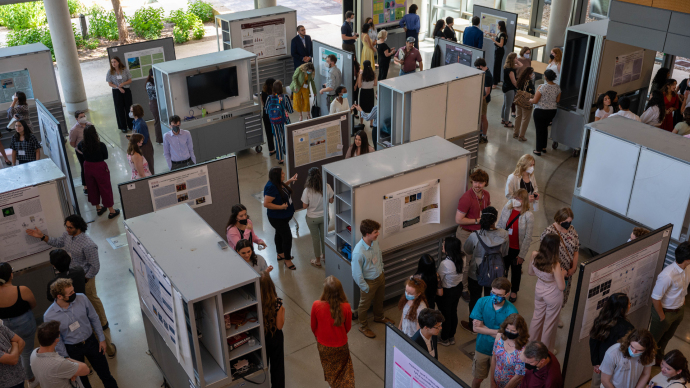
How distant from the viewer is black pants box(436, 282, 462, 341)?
5.95 m

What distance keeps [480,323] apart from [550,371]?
781 millimetres

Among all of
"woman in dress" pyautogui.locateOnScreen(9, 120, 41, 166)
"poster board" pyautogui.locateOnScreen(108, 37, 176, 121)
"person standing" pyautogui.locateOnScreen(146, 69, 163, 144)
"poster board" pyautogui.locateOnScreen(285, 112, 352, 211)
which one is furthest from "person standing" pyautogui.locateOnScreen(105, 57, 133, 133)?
"poster board" pyautogui.locateOnScreen(285, 112, 352, 211)

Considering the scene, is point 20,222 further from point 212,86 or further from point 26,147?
point 212,86

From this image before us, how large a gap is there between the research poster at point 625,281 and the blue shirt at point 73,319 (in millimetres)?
4363

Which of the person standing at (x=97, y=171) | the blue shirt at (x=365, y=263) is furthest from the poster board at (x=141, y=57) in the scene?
the blue shirt at (x=365, y=263)

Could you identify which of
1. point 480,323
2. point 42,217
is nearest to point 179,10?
point 42,217

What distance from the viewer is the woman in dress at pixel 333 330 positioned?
507 cm

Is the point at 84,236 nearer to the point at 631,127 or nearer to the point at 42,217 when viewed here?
the point at 42,217

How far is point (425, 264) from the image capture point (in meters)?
5.64

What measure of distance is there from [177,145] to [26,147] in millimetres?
2234

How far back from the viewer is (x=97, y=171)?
342 inches

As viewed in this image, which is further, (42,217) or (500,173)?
(500,173)

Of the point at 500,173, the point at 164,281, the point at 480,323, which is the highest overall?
the point at 164,281

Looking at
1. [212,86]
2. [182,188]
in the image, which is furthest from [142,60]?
[182,188]
